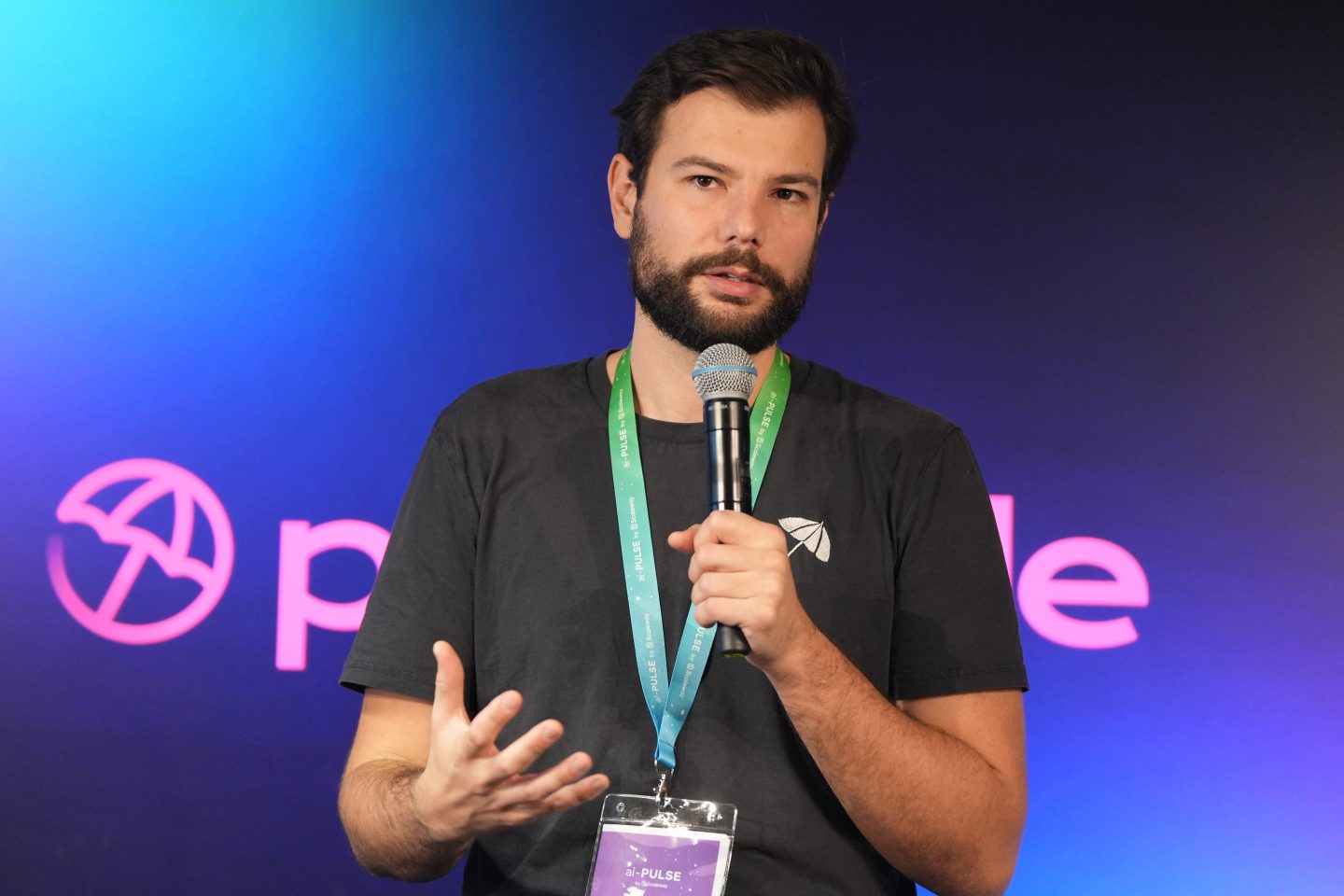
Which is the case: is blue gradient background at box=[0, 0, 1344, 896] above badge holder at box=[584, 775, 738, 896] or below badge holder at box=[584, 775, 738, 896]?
above

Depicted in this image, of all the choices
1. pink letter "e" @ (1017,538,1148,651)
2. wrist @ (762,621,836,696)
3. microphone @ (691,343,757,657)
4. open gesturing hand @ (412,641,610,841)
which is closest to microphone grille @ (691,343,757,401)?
microphone @ (691,343,757,657)

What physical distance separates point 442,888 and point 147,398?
1286 mm

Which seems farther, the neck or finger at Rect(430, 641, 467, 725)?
the neck

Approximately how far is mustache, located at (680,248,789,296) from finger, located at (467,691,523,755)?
75cm

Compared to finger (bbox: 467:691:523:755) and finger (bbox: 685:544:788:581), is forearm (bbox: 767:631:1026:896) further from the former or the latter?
finger (bbox: 467:691:523:755)

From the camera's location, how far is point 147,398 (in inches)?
114

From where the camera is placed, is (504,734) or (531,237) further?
(531,237)

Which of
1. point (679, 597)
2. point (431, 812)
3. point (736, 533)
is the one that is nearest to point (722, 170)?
point (679, 597)

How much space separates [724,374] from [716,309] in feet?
1.16

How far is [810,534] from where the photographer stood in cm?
174

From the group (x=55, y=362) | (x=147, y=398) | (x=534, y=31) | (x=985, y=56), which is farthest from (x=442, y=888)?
(x=985, y=56)

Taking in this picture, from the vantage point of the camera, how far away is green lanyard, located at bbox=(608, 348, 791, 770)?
1.63 metres

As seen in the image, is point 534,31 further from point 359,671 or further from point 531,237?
point 359,671

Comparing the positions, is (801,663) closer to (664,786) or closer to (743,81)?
(664,786)
